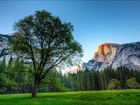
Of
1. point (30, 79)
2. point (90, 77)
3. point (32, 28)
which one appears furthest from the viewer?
point (90, 77)

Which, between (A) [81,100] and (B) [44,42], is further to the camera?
(B) [44,42]

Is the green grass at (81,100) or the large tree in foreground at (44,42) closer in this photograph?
the green grass at (81,100)

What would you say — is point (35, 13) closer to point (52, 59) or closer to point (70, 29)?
point (70, 29)

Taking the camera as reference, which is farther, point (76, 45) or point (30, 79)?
point (30, 79)

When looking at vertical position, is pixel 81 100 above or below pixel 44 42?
below

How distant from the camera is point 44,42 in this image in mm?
27703

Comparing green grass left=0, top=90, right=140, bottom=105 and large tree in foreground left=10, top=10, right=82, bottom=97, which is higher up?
large tree in foreground left=10, top=10, right=82, bottom=97

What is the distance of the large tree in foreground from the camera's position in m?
26.7

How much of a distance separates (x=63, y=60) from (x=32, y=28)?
9.26m

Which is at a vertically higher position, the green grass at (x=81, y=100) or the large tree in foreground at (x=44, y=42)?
the large tree in foreground at (x=44, y=42)

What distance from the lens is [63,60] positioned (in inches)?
1106

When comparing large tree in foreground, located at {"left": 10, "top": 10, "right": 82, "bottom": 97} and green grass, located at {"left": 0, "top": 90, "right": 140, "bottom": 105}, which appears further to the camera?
large tree in foreground, located at {"left": 10, "top": 10, "right": 82, "bottom": 97}

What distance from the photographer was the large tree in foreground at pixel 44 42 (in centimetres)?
2670

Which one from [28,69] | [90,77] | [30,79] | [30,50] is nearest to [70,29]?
[30,50]
